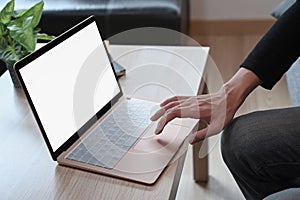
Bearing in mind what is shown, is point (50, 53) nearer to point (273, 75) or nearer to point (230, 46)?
point (273, 75)

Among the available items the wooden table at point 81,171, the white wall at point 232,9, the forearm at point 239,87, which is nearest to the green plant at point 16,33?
the wooden table at point 81,171

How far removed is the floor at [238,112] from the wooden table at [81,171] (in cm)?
36

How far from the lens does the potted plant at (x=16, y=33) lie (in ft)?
3.86

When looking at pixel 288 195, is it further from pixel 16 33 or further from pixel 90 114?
pixel 16 33

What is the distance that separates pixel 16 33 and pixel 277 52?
2.13ft

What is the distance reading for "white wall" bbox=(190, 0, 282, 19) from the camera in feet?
9.02

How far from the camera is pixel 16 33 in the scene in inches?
46.4

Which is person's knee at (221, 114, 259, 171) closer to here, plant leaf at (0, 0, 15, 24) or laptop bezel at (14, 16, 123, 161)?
laptop bezel at (14, 16, 123, 161)

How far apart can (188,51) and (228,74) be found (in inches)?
36.4

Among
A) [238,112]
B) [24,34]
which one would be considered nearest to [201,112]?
[24,34]

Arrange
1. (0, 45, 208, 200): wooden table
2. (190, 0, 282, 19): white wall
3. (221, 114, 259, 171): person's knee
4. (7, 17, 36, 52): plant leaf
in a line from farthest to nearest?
(190, 0, 282, 19): white wall < (7, 17, 36, 52): plant leaf < (221, 114, 259, 171): person's knee < (0, 45, 208, 200): wooden table

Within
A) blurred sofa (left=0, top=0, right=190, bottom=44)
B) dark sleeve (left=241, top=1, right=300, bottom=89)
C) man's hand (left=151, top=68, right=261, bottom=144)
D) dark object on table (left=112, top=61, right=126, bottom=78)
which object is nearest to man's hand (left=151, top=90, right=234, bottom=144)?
man's hand (left=151, top=68, right=261, bottom=144)

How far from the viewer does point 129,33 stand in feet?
6.72

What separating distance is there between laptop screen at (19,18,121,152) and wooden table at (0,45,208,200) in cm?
7
